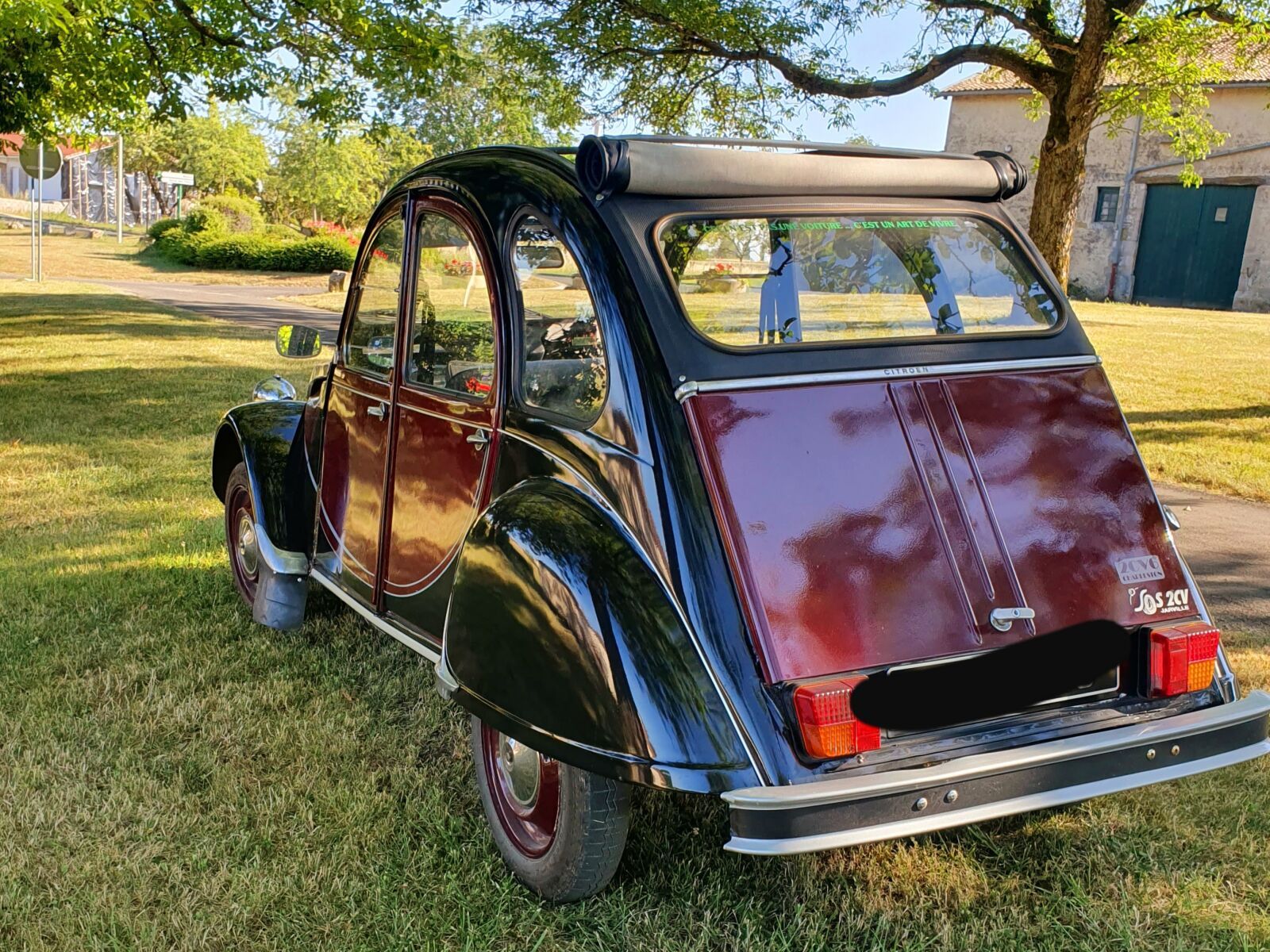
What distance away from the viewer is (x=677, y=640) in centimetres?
266

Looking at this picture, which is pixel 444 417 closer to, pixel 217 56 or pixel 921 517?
pixel 921 517

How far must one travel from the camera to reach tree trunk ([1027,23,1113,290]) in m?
9.49

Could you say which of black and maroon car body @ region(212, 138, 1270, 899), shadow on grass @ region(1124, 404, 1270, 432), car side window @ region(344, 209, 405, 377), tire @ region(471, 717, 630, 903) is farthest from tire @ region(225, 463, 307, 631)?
shadow on grass @ region(1124, 404, 1270, 432)

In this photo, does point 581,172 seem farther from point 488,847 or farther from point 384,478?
point 488,847

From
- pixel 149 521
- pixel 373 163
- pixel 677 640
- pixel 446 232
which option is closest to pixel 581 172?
pixel 446 232

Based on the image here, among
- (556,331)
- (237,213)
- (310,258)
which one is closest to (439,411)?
(556,331)

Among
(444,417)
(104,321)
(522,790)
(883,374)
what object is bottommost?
(104,321)

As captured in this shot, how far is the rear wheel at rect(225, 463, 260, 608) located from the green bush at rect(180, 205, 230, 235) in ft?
99.8

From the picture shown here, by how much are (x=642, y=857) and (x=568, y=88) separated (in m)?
10.3

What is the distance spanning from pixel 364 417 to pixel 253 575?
137cm

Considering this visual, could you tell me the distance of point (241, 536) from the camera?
16.8 feet

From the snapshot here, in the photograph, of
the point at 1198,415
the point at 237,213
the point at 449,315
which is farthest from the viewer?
the point at 237,213

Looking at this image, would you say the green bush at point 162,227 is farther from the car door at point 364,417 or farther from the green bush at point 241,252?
the car door at point 364,417

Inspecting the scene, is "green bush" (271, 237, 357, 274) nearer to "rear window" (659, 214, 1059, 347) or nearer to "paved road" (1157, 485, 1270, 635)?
"paved road" (1157, 485, 1270, 635)
